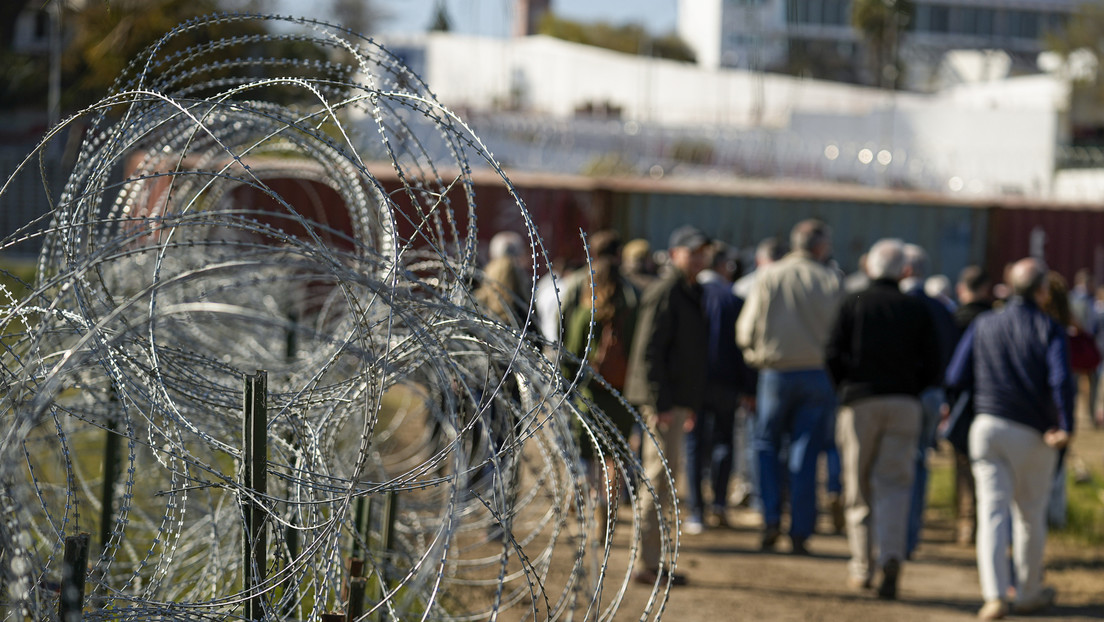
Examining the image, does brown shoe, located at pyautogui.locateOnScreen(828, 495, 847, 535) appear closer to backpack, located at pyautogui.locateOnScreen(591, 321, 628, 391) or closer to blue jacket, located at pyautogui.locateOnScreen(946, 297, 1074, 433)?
blue jacket, located at pyautogui.locateOnScreen(946, 297, 1074, 433)

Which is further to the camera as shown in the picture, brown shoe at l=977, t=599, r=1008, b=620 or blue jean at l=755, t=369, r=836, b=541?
blue jean at l=755, t=369, r=836, b=541

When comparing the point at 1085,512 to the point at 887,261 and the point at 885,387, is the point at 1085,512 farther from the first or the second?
the point at 887,261

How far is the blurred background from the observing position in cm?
1769

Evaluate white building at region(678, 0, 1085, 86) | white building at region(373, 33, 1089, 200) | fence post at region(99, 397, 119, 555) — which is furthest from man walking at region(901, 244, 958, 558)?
white building at region(678, 0, 1085, 86)

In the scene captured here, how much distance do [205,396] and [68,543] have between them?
2.39 ft

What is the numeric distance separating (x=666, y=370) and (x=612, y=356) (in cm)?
31

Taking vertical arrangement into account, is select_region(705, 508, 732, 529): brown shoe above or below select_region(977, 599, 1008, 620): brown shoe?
below

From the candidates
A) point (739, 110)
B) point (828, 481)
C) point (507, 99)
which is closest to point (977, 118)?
point (739, 110)

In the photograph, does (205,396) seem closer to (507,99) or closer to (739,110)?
(739,110)

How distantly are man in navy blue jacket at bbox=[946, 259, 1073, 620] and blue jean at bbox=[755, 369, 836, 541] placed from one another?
3.87 ft

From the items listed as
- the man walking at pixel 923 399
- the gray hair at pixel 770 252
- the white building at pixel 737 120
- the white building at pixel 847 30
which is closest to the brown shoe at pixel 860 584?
the man walking at pixel 923 399

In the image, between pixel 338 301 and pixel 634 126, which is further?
pixel 634 126

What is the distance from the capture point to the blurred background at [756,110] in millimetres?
17688

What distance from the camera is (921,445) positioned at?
23.6 ft
